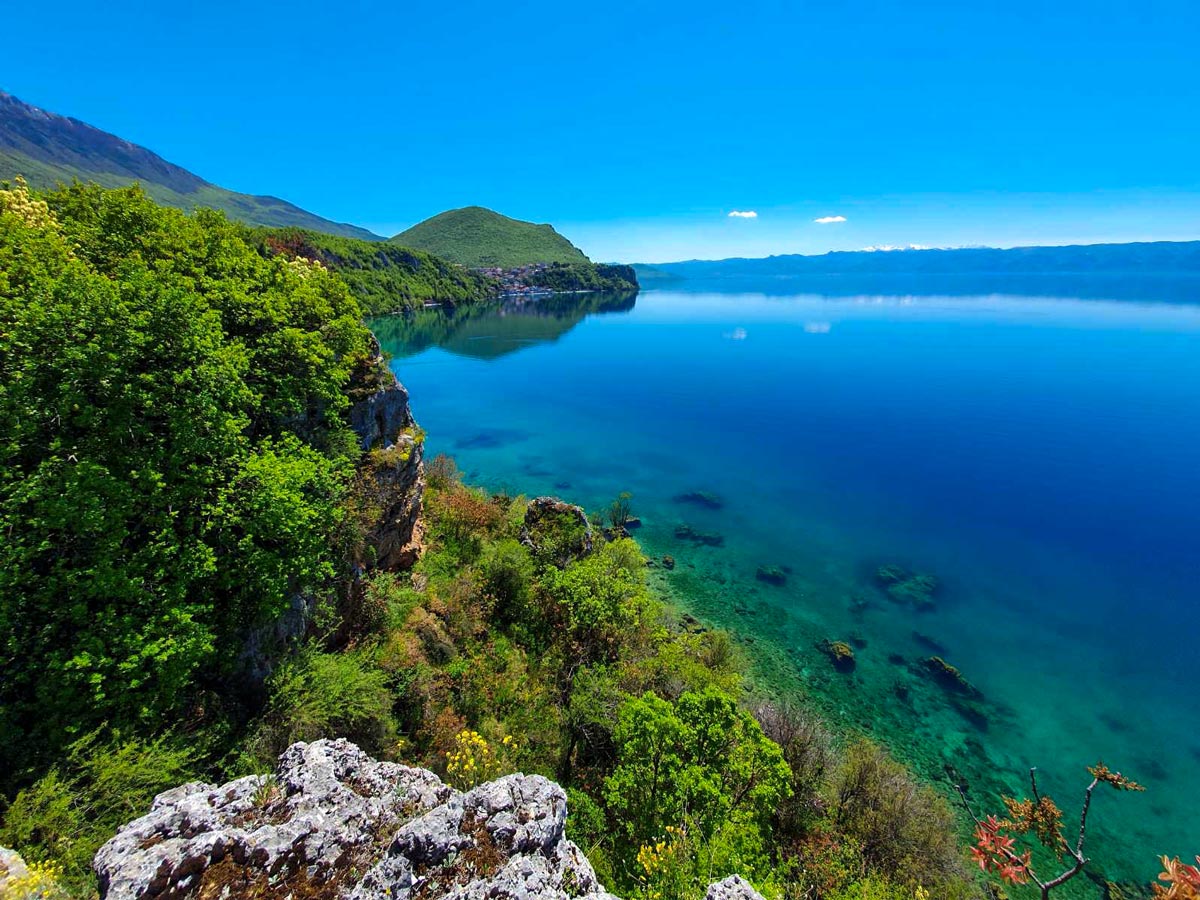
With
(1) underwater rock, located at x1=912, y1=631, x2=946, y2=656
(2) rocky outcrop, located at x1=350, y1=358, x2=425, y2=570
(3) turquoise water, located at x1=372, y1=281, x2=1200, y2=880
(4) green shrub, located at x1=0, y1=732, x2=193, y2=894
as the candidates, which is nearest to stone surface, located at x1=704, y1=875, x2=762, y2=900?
(4) green shrub, located at x1=0, y1=732, x2=193, y2=894

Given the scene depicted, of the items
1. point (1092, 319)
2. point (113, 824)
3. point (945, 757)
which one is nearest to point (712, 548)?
point (945, 757)

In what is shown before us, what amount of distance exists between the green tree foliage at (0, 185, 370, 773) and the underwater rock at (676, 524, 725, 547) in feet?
96.2

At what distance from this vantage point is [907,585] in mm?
35219

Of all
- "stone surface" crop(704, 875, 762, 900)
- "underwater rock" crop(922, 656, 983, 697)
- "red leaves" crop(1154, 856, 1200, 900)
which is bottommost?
"underwater rock" crop(922, 656, 983, 697)

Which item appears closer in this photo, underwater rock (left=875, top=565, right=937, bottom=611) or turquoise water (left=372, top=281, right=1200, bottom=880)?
turquoise water (left=372, top=281, right=1200, bottom=880)

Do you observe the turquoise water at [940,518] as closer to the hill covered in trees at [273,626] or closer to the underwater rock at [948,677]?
the underwater rock at [948,677]

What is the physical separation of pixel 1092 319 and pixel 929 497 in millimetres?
187002

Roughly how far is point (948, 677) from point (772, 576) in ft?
37.1

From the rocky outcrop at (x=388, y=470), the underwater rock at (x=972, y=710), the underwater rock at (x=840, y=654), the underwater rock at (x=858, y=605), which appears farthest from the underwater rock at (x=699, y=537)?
the rocky outcrop at (x=388, y=470)

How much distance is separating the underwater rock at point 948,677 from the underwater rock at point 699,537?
15.3 meters

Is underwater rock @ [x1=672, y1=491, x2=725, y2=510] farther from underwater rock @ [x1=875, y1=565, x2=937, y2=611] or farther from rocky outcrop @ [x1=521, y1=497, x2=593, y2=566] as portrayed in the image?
rocky outcrop @ [x1=521, y1=497, x2=593, y2=566]

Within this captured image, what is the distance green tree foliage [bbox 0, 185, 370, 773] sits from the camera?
34.4 feet

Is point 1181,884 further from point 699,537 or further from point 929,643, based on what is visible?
point 699,537

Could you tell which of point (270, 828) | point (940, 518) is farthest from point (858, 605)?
point (270, 828)
